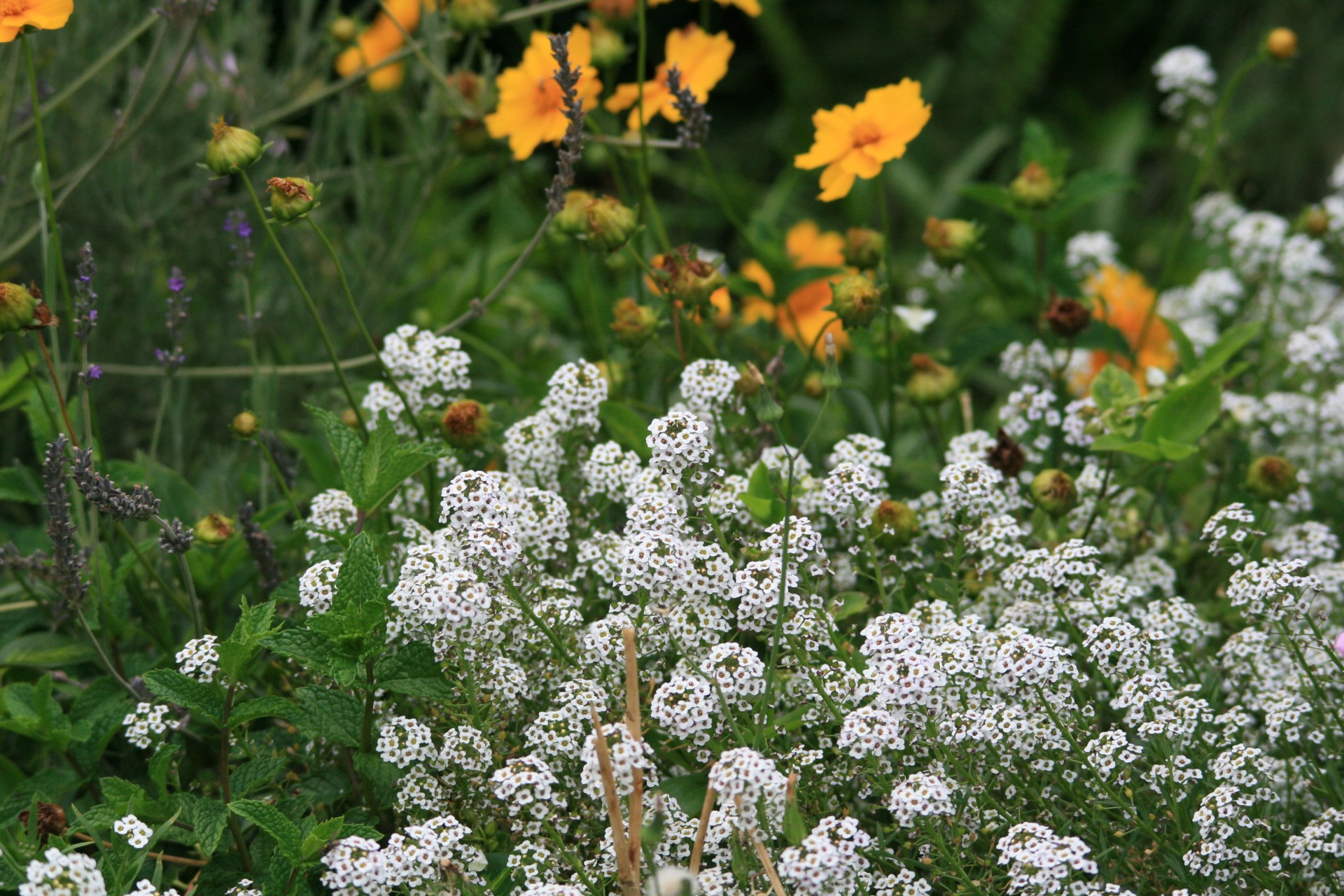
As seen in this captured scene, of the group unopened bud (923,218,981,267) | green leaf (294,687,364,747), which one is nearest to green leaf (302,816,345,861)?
green leaf (294,687,364,747)

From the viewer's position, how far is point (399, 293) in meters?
2.38

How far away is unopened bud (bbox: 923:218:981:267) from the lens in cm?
198

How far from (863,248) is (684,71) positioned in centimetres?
47

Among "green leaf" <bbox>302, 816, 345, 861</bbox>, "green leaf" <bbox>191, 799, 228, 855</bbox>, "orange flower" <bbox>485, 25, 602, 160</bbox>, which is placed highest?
"orange flower" <bbox>485, 25, 602, 160</bbox>

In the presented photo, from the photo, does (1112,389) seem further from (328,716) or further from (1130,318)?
(328,716)

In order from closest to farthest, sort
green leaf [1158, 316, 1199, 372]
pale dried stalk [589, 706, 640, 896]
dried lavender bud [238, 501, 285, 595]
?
pale dried stalk [589, 706, 640, 896] < dried lavender bud [238, 501, 285, 595] < green leaf [1158, 316, 1199, 372]

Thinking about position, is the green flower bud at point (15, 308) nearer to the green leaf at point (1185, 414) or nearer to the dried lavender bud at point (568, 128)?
the dried lavender bud at point (568, 128)

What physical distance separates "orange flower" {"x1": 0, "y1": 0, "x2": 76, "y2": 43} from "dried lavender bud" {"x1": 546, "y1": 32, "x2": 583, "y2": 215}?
60cm

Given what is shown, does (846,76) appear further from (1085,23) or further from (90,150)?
(90,150)

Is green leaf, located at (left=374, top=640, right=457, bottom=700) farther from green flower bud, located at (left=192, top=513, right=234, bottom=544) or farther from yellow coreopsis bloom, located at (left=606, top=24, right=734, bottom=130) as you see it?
yellow coreopsis bloom, located at (left=606, top=24, right=734, bottom=130)

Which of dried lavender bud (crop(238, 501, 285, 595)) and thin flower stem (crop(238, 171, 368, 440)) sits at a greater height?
thin flower stem (crop(238, 171, 368, 440))

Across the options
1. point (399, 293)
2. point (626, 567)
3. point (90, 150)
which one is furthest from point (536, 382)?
point (90, 150)

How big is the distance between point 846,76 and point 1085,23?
856 mm

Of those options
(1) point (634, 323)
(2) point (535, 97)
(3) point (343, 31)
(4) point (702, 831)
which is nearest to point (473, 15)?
(2) point (535, 97)
